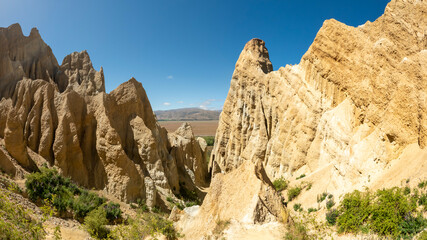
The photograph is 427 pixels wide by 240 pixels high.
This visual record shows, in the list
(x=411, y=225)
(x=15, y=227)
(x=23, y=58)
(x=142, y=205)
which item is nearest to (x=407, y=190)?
(x=411, y=225)

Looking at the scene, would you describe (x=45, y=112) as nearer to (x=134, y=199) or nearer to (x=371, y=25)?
(x=134, y=199)

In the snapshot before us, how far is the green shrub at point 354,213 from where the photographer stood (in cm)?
987

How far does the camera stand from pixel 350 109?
58.1 feet

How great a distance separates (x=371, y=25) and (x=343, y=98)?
19.7 ft

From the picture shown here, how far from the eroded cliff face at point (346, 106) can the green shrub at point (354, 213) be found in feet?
7.60

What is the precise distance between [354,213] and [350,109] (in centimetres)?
977

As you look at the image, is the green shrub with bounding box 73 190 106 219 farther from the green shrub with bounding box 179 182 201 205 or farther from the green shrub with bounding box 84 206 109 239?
the green shrub with bounding box 179 182 201 205

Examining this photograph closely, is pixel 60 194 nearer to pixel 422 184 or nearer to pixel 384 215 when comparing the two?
pixel 384 215

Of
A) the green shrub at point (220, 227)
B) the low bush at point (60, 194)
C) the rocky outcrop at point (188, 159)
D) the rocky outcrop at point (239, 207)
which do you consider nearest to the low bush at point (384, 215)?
the rocky outcrop at point (239, 207)

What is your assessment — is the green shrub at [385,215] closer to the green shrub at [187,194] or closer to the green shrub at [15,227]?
the green shrub at [15,227]

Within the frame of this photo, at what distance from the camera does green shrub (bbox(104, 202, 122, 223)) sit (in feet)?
54.0

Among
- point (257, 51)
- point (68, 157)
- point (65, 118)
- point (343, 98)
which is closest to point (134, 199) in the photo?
point (68, 157)

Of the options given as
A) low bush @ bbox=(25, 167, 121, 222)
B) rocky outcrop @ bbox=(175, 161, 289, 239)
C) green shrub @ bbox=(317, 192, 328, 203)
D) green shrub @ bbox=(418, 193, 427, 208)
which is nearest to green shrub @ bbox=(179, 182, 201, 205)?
low bush @ bbox=(25, 167, 121, 222)

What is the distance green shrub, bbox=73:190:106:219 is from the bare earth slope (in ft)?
47.7
